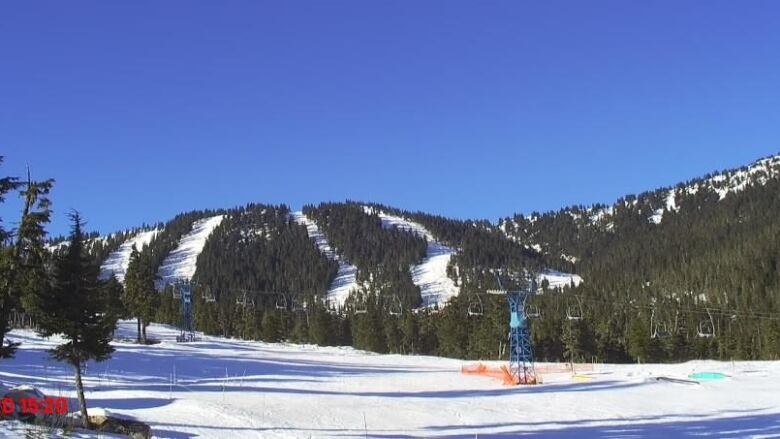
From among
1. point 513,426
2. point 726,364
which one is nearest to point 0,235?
point 513,426

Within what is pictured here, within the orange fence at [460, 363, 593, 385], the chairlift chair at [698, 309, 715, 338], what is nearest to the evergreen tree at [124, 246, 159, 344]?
the orange fence at [460, 363, 593, 385]

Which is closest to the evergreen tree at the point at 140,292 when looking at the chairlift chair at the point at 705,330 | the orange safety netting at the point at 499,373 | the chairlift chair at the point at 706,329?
the orange safety netting at the point at 499,373

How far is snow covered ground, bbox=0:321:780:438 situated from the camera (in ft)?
100

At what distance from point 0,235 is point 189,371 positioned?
31.6 meters

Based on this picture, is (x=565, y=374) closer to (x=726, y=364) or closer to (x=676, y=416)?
(x=726, y=364)

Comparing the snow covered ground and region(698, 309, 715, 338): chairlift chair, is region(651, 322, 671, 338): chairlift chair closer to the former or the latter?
region(698, 309, 715, 338): chairlift chair

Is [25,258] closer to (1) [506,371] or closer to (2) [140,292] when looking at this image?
(1) [506,371]

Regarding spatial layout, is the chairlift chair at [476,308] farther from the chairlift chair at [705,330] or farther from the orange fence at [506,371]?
the chairlift chair at [705,330]

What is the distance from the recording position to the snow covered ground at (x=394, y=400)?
30500 mm

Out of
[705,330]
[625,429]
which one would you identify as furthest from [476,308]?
[625,429]
